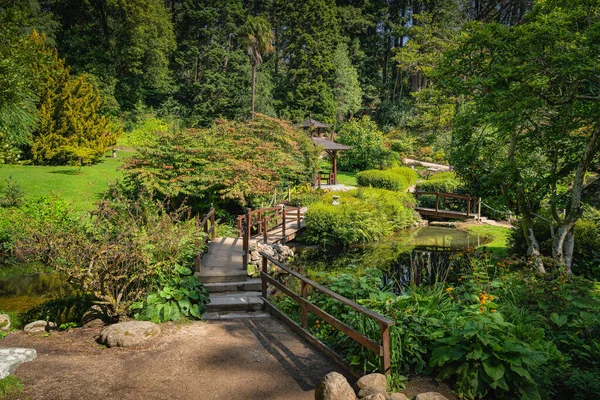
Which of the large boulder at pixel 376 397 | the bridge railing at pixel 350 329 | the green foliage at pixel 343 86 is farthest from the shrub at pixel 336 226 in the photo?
the green foliage at pixel 343 86

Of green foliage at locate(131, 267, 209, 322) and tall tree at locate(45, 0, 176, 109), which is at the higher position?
tall tree at locate(45, 0, 176, 109)

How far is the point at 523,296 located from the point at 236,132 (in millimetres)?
13086

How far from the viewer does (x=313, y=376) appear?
4355 millimetres

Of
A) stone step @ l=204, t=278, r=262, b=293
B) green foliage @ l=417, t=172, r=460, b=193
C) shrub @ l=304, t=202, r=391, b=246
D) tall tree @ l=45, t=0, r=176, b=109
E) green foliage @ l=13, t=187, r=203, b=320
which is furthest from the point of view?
tall tree @ l=45, t=0, r=176, b=109

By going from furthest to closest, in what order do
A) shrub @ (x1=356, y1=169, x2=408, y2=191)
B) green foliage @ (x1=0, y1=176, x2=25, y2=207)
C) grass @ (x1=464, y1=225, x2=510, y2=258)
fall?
shrub @ (x1=356, y1=169, x2=408, y2=191)
green foliage @ (x1=0, y1=176, x2=25, y2=207)
grass @ (x1=464, y1=225, x2=510, y2=258)

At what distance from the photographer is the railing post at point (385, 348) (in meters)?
3.84

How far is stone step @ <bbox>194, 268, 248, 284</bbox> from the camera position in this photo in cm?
798

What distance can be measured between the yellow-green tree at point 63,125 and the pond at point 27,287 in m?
9.78

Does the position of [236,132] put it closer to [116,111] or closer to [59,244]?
[59,244]

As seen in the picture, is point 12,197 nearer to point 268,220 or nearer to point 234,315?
point 268,220

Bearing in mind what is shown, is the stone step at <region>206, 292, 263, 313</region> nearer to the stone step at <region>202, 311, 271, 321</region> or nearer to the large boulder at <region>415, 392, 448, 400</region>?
the stone step at <region>202, 311, 271, 321</region>

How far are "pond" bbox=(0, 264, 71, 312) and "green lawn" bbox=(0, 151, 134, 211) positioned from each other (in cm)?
323

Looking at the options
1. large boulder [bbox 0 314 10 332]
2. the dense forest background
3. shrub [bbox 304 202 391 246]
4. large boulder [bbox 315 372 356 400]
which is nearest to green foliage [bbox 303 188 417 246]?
shrub [bbox 304 202 391 246]

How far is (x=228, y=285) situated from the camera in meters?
7.84
